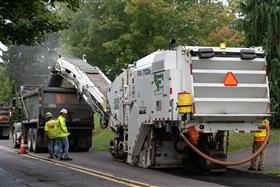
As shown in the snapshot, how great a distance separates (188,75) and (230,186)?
10.0 ft

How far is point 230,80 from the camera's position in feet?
44.5

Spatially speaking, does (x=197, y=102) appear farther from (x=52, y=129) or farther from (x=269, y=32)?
(x=269, y=32)

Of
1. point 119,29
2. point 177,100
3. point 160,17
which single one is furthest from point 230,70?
point 119,29

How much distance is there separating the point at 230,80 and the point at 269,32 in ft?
26.8

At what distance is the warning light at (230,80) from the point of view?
1352cm

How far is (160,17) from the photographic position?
25.9m

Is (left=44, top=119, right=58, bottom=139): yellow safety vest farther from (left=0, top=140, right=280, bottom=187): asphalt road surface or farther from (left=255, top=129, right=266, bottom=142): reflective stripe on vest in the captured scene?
(left=255, top=129, right=266, bottom=142): reflective stripe on vest

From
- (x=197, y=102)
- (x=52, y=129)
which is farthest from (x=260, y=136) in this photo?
(x=52, y=129)

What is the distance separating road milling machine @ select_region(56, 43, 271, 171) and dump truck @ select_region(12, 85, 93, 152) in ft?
23.7

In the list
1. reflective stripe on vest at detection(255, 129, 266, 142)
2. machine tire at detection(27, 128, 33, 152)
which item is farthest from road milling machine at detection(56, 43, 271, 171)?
machine tire at detection(27, 128, 33, 152)

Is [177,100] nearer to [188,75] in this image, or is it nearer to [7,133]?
[188,75]

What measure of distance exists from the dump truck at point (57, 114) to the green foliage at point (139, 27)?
4.64 m

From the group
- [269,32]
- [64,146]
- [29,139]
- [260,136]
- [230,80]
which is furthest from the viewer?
[29,139]

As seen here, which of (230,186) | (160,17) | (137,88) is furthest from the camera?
(160,17)
